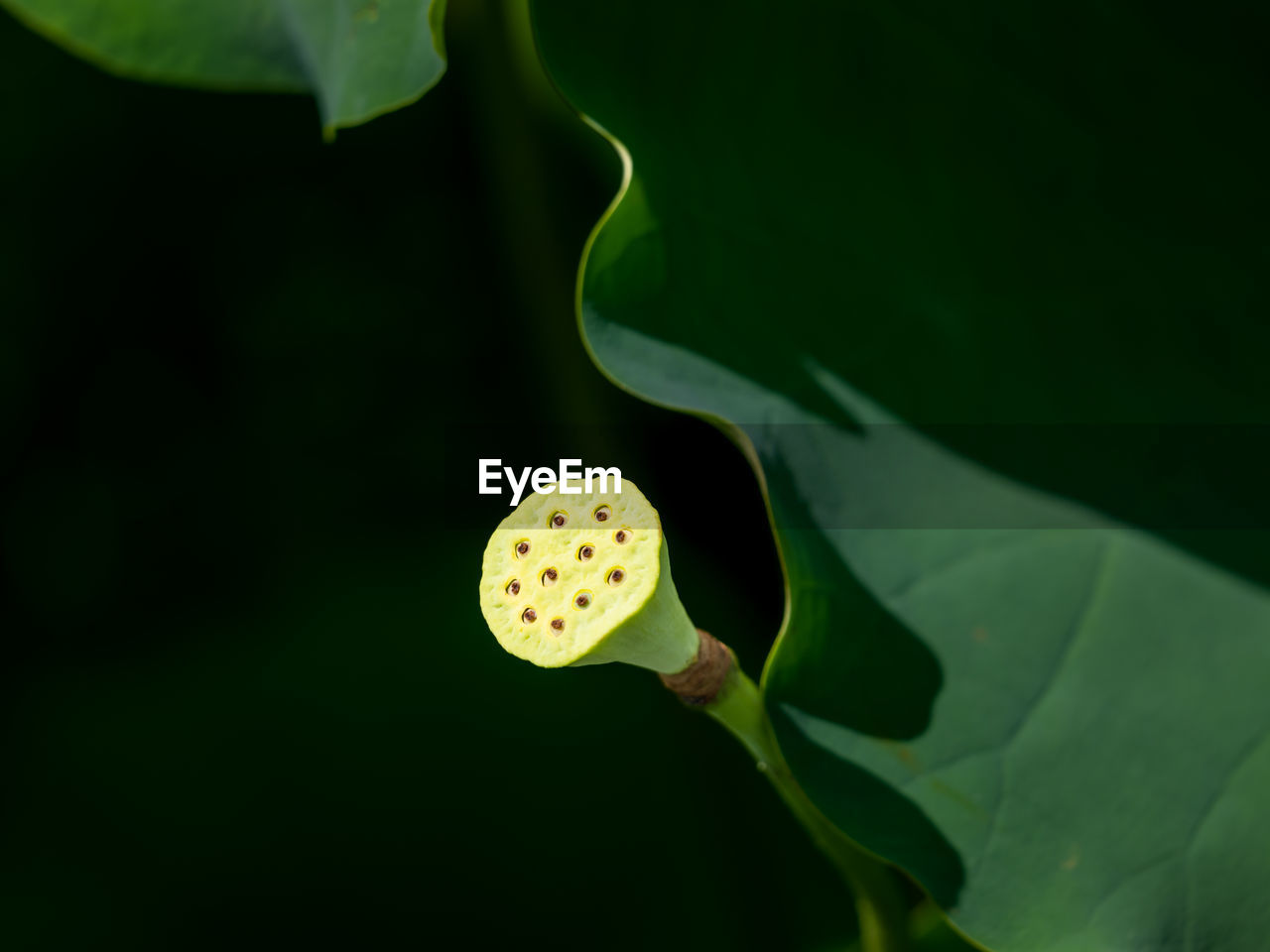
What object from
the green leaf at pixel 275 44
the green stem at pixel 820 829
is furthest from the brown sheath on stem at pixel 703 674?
the green leaf at pixel 275 44

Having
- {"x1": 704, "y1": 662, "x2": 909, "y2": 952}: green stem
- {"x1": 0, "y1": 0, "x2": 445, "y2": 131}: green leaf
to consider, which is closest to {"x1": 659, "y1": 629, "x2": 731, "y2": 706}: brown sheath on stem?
{"x1": 704, "y1": 662, "x2": 909, "y2": 952}: green stem

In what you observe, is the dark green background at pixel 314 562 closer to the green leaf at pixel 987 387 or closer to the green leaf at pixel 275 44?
the green leaf at pixel 275 44

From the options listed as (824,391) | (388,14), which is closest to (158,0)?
(388,14)

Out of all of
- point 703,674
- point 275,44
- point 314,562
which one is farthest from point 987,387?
point 314,562

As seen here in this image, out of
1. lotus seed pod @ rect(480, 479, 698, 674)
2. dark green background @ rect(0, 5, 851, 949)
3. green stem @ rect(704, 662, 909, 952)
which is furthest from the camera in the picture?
dark green background @ rect(0, 5, 851, 949)

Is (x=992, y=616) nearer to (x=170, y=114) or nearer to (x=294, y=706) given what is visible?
(x=294, y=706)

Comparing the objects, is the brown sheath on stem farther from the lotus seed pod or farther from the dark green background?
the dark green background
